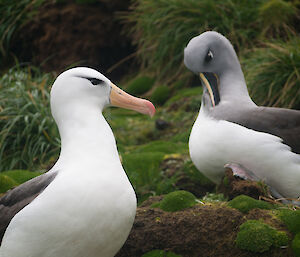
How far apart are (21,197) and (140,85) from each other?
5931mm

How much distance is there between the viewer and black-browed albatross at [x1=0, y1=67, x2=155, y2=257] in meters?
2.98

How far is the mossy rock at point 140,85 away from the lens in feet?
29.5

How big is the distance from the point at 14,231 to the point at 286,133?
7.02 feet

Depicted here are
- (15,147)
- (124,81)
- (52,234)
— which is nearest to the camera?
(52,234)

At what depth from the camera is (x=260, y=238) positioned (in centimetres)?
330

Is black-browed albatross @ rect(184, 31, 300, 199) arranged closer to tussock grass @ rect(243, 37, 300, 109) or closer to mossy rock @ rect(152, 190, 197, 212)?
mossy rock @ rect(152, 190, 197, 212)

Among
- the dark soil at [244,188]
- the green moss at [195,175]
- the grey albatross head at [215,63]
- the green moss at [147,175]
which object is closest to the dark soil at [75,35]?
the green moss at [147,175]

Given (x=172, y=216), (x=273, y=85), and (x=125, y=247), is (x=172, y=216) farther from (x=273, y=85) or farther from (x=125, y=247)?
(x=273, y=85)

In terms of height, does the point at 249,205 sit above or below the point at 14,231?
below

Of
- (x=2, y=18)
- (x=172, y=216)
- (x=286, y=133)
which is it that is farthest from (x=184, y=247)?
(x=2, y=18)

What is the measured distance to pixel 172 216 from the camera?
12.0 ft

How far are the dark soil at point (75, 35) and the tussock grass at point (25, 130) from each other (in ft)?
8.12

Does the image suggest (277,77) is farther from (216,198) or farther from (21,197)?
(21,197)

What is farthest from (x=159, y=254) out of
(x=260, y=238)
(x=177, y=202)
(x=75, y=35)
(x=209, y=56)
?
(x=75, y=35)
